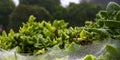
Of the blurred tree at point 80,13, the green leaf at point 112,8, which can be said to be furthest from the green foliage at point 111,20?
the blurred tree at point 80,13

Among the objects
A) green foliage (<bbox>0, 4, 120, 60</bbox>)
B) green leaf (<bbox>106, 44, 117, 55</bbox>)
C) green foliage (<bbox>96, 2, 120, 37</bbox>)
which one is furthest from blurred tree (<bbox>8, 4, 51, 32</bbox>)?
green leaf (<bbox>106, 44, 117, 55</bbox>)

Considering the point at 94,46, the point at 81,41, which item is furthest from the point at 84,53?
the point at 81,41

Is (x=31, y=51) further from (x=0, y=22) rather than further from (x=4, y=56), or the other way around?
(x=0, y=22)

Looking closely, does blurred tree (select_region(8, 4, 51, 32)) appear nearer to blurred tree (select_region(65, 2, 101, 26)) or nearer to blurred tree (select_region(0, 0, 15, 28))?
blurred tree (select_region(0, 0, 15, 28))

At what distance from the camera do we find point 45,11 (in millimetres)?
16500

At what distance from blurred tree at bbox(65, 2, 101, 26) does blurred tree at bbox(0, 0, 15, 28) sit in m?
2.99

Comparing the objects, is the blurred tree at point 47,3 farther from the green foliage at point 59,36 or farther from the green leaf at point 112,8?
the green leaf at point 112,8

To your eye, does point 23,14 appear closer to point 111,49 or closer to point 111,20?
point 111,20

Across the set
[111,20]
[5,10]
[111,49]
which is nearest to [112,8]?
[111,20]

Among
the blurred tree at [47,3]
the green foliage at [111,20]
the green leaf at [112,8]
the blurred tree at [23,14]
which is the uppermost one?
the blurred tree at [47,3]

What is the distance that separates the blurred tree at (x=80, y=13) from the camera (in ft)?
58.1

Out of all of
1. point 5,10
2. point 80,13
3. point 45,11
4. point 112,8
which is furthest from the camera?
point 5,10

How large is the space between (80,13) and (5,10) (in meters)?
3.81

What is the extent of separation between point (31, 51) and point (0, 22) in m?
15.9
